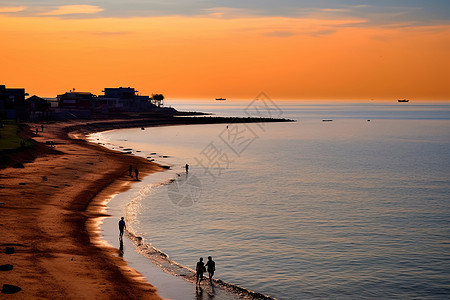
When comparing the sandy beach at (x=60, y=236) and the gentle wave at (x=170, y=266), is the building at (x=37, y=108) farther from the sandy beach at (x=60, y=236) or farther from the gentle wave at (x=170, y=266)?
the gentle wave at (x=170, y=266)

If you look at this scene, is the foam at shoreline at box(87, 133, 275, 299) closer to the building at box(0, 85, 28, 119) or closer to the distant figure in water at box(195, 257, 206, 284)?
the distant figure in water at box(195, 257, 206, 284)

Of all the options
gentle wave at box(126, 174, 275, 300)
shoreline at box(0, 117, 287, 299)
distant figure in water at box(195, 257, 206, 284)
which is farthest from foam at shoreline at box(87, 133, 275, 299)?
shoreline at box(0, 117, 287, 299)

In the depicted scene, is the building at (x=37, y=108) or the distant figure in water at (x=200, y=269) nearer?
the distant figure in water at (x=200, y=269)

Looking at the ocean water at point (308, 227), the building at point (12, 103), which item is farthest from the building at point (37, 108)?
the ocean water at point (308, 227)

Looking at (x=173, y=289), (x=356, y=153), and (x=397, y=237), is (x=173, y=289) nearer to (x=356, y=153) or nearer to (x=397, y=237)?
(x=397, y=237)

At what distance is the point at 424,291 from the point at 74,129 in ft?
447

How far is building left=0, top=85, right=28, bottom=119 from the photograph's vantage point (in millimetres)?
141000

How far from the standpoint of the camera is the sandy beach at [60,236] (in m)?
28.5

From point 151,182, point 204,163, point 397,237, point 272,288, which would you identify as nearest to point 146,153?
point 204,163

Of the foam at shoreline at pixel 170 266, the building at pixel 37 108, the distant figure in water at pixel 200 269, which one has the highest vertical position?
the building at pixel 37 108

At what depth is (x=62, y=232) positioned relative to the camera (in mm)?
40031

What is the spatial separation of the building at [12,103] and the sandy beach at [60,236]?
75.3 meters

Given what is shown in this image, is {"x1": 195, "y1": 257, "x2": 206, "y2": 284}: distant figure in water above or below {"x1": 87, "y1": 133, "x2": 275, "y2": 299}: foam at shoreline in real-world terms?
above

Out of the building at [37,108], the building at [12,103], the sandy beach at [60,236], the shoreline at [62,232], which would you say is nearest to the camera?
the sandy beach at [60,236]
